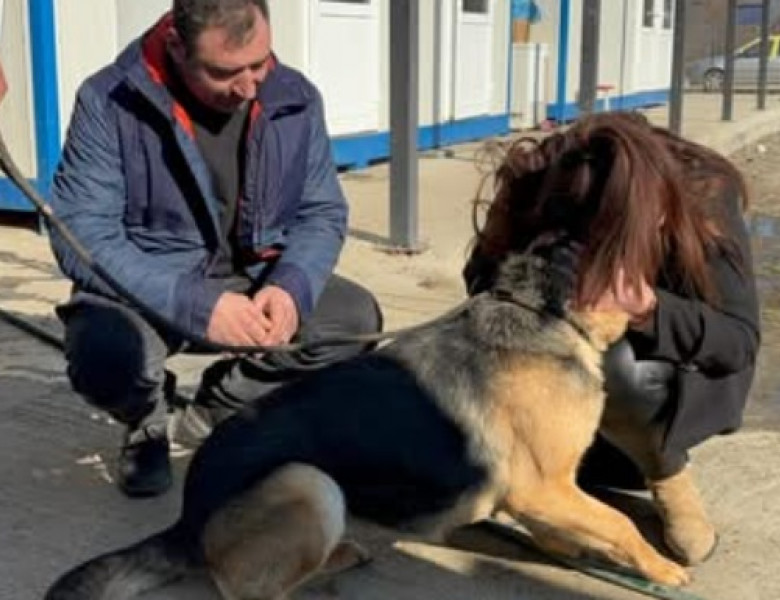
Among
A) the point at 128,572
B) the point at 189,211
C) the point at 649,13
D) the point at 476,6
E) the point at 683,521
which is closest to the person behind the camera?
the point at 128,572

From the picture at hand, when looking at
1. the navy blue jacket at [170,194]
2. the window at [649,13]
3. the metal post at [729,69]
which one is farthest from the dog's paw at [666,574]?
the window at [649,13]

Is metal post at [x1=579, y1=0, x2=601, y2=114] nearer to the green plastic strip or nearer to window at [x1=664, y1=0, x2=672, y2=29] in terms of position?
the green plastic strip

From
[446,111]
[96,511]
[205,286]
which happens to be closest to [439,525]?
[205,286]

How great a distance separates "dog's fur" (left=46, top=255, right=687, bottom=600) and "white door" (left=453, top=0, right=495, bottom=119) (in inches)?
414

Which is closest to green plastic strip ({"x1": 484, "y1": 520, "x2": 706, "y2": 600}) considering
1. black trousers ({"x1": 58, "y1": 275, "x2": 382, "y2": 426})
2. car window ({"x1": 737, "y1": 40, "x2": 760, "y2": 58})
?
black trousers ({"x1": 58, "y1": 275, "x2": 382, "y2": 426})

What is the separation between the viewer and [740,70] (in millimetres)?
30953

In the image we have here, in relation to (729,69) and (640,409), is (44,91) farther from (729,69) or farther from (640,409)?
(729,69)

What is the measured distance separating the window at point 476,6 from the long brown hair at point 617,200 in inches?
432

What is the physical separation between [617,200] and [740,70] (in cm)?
3002

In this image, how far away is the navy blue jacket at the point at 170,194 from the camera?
3.32 meters

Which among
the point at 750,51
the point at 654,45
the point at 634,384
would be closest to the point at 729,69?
the point at 654,45

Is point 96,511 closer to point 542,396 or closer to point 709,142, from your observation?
point 542,396

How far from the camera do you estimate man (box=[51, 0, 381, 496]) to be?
3.22 m

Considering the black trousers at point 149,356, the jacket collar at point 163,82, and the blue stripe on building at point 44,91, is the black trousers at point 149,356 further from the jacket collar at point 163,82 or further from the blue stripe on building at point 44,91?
the blue stripe on building at point 44,91
